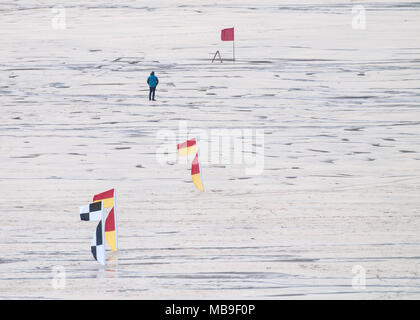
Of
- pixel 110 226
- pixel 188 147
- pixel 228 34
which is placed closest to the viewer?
pixel 110 226

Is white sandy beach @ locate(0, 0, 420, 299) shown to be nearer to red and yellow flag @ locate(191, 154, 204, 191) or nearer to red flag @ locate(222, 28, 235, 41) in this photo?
red and yellow flag @ locate(191, 154, 204, 191)

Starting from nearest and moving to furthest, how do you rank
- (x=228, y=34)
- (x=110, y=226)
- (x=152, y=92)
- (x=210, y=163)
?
(x=110, y=226), (x=210, y=163), (x=152, y=92), (x=228, y=34)

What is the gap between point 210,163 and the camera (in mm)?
14805

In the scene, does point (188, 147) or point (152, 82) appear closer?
point (188, 147)

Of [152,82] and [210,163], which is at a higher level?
[152,82]

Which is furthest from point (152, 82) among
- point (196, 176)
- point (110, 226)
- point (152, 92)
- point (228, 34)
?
point (110, 226)

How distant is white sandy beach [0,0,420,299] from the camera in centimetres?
963

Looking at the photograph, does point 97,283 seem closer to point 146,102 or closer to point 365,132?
point 365,132

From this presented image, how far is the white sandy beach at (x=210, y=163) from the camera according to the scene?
9.63m

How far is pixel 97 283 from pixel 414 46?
17.0 metres

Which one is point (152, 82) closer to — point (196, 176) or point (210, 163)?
point (210, 163)

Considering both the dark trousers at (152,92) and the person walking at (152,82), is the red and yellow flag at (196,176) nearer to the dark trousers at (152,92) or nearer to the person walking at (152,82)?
the person walking at (152,82)

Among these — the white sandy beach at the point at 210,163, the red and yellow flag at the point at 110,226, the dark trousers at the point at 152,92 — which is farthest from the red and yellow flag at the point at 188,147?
the dark trousers at the point at 152,92
